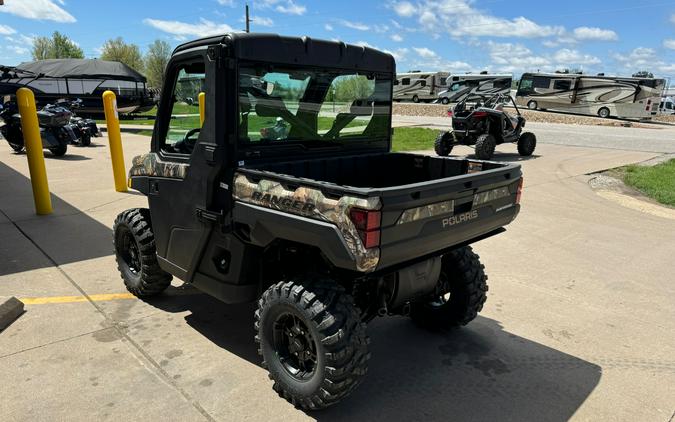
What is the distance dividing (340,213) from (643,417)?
2.17 meters

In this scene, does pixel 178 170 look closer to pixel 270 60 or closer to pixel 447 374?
pixel 270 60

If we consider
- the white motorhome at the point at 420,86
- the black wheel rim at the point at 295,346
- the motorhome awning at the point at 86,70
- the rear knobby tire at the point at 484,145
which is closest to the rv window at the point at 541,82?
the white motorhome at the point at 420,86

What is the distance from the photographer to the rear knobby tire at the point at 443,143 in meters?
12.6

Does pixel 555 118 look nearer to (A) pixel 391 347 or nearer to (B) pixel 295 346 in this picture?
(A) pixel 391 347

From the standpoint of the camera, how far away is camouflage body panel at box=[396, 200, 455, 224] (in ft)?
8.11

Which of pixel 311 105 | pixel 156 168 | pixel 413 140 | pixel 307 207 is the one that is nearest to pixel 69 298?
pixel 156 168

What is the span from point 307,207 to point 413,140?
14.9 metres

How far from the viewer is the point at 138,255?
4.20 meters

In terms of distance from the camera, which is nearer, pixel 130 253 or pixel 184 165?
pixel 184 165

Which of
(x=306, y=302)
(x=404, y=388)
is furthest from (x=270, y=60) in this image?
(x=404, y=388)

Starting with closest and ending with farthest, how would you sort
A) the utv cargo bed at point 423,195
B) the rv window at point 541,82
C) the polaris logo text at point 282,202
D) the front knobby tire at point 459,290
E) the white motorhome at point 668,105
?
1. the utv cargo bed at point 423,195
2. the polaris logo text at point 282,202
3. the front knobby tire at point 459,290
4. the rv window at point 541,82
5. the white motorhome at point 668,105

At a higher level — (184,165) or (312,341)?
(184,165)

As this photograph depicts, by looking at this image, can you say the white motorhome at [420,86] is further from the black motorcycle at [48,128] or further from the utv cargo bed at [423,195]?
the utv cargo bed at [423,195]

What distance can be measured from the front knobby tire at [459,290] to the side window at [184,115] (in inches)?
80.7
